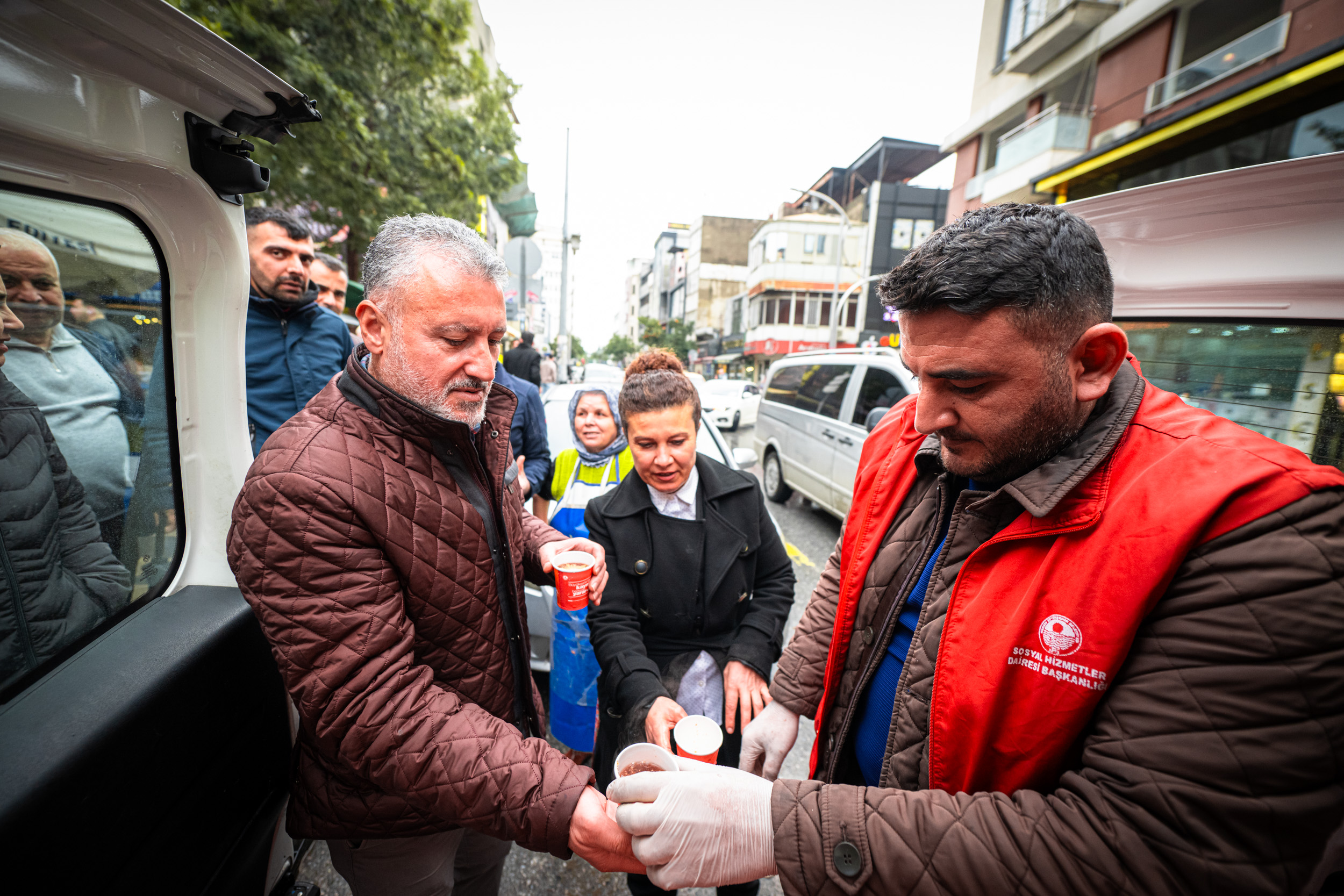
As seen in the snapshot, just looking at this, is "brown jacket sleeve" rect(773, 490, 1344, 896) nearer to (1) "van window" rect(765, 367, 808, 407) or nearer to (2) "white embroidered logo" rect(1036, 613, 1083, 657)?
(2) "white embroidered logo" rect(1036, 613, 1083, 657)

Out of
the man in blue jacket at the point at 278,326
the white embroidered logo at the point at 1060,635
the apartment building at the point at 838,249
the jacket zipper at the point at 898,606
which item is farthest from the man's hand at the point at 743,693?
the apartment building at the point at 838,249

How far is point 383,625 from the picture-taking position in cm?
120

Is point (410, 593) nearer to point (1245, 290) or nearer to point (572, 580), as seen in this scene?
point (572, 580)

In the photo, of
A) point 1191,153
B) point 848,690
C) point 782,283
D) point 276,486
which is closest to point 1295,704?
point 848,690

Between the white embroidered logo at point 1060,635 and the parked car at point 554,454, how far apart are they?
1.34 m

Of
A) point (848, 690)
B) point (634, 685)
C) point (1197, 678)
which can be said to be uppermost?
point (1197, 678)

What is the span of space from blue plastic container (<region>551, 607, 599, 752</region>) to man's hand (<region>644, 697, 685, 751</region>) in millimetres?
954

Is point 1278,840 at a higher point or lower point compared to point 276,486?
lower

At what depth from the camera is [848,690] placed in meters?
1.47

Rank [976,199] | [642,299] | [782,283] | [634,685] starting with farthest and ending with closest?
[642,299] < [782,283] < [976,199] < [634,685]

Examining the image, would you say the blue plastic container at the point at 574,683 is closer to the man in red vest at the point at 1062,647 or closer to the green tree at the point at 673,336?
the man in red vest at the point at 1062,647

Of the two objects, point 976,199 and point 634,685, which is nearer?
point 634,685

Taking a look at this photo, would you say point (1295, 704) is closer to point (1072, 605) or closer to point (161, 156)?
point (1072, 605)

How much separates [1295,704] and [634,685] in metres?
1.46
